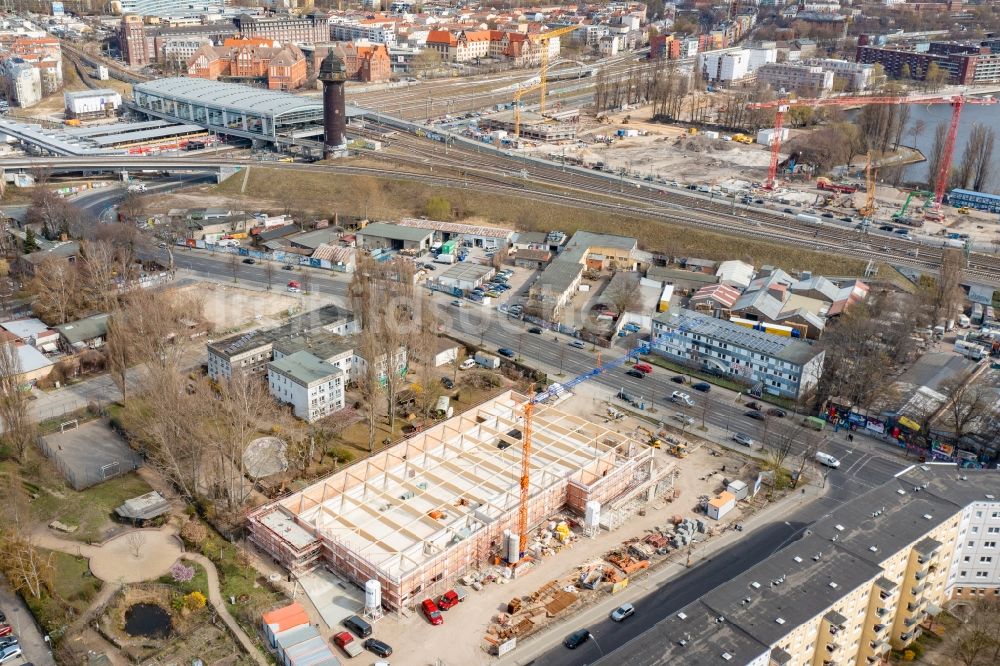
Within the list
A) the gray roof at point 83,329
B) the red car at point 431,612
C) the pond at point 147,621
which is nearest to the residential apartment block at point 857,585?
the red car at point 431,612

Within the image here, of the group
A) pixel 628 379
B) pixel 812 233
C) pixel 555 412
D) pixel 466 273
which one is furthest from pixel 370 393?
pixel 812 233

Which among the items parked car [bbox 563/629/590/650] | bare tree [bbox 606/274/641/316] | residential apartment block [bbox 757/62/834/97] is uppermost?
residential apartment block [bbox 757/62/834/97]

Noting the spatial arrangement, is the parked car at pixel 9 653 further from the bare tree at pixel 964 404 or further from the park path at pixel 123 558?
the bare tree at pixel 964 404

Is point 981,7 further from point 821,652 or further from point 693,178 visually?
point 821,652

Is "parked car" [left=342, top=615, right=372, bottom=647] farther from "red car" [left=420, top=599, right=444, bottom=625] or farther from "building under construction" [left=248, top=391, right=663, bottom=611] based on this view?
"red car" [left=420, top=599, right=444, bottom=625]

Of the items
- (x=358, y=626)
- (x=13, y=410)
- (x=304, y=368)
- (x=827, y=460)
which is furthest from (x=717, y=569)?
(x=13, y=410)

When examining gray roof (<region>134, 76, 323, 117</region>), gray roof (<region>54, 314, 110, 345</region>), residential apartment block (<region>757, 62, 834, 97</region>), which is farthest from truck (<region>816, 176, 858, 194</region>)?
gray roof (<region>54, 314, 110, 345</region>)

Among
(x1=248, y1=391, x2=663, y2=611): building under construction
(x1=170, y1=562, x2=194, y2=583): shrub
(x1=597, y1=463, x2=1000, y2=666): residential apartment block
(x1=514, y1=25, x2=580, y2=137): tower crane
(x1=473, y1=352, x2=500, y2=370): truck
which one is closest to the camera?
(x1=597, y1=463, x2=1000, y2=666): residential apartment block

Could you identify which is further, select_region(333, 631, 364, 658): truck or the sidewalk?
the sidewalk
